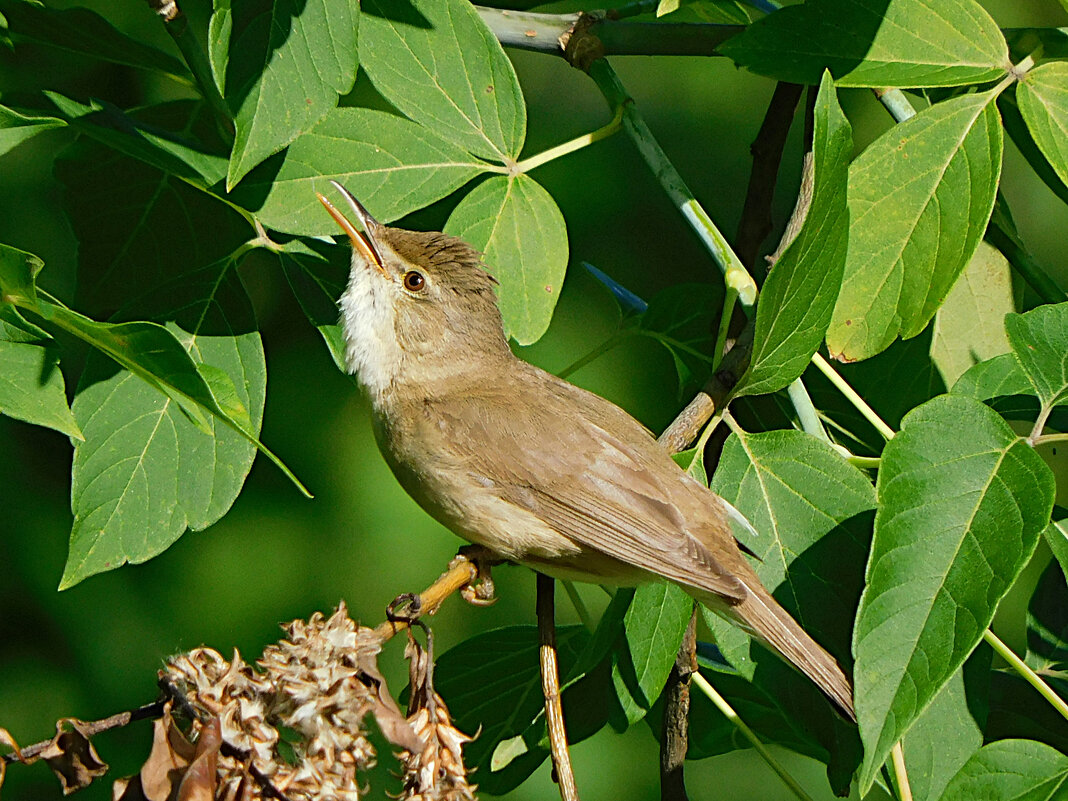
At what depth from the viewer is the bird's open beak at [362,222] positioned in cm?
223

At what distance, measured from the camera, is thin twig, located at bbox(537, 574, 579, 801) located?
2.01 m

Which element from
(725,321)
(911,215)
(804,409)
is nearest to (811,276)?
(911,215)

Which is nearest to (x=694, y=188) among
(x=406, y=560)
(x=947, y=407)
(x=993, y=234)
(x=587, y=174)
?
(x=587, y=174)

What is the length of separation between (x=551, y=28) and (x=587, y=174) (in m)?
2.54

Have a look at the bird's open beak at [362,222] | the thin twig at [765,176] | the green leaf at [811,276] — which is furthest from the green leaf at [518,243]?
the thin twig at [765,176]

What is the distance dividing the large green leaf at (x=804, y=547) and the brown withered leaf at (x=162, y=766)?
1011 mm

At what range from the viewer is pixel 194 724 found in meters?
1.60

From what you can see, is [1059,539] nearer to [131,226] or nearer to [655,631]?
[655,631]

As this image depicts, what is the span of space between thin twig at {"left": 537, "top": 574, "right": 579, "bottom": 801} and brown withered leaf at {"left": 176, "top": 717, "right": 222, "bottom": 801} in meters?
0.63

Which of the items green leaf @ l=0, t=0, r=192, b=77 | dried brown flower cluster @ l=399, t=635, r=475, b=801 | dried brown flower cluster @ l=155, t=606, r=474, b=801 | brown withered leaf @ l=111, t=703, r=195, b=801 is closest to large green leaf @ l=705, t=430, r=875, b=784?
dried brown flower cluster @ l=399, t=635, r=475, b=801

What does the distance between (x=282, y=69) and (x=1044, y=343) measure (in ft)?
4.28

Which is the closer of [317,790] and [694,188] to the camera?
[317,790]

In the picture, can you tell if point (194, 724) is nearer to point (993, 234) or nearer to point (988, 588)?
point (988, 588)

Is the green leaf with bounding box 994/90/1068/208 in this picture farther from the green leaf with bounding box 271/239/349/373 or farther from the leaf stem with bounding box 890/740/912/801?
the green leaf with bounding box 271/239/349/373
